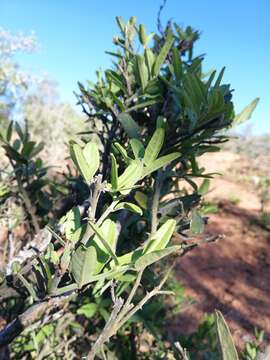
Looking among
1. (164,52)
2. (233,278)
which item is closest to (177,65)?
(164,52)

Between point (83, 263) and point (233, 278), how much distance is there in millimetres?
3702

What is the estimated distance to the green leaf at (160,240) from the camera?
23.2 inches

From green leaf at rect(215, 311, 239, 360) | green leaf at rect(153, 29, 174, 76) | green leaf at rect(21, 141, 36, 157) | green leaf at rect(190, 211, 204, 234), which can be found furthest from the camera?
green leaf at rect(21, 141, 36, 157)

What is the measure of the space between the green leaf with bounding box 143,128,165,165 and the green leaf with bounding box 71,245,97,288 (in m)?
0.21

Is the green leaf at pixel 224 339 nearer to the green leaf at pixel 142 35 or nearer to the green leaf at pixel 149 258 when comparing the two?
the green leaf at pixel 149 258

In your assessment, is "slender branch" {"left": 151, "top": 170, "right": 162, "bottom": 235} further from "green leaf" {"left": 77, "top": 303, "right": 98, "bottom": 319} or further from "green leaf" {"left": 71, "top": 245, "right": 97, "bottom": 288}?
"green leaf" {"left": 77, "top": 303, "right": 98, "bottom": 319}

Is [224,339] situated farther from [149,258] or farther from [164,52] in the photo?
[164,52]

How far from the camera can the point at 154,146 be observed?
0.64 m

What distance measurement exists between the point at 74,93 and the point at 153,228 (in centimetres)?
61

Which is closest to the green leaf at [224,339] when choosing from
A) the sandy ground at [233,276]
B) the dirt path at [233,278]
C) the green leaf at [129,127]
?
the green leaf at [129,127]

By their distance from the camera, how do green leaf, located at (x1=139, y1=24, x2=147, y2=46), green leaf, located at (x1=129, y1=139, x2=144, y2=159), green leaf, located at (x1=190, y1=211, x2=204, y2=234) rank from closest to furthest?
green leaf, located at (x1=129, y1=139, x2=144, y2=159) < green leaf, located at (x1=190, y1=211, x2=204, y2=234) < green leaf, located at (x1=139, y1=24, x2=147, y2=46)

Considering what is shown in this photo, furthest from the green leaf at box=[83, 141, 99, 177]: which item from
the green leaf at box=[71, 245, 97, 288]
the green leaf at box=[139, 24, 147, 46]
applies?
the green leaf at box=[139, 24, 147, 46]

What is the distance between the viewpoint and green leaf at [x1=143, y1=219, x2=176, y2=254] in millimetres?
589

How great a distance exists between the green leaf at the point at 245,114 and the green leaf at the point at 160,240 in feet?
1.77
